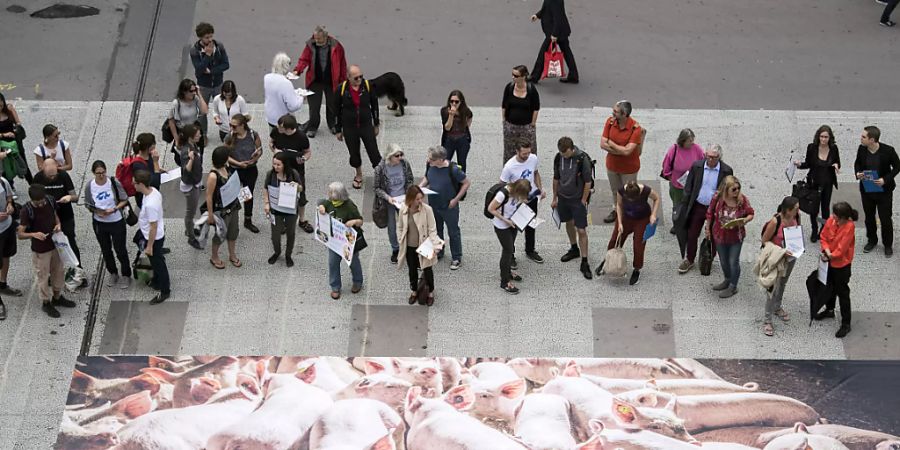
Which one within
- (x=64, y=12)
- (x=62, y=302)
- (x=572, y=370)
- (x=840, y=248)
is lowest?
(x=572, y=370)

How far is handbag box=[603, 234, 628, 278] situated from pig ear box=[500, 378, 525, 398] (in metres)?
1.83

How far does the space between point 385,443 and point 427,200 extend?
3378mm

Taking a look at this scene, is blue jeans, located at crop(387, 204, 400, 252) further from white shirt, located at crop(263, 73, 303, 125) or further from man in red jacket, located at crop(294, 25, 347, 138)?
man in red jacket, located at crop(294, 25, 347, 138)

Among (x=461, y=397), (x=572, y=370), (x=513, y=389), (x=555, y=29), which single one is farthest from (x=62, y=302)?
(x=555, y=29)

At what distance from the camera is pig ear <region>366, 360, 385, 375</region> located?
12.5 meters

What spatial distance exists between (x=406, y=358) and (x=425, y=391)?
0.53 m

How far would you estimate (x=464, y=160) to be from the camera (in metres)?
14.7

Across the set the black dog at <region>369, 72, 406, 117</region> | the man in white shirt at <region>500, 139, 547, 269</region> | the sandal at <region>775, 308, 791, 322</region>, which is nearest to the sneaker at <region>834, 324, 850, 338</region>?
the sandal at <region>775, 308, 791, 322</region>

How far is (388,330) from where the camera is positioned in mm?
13320

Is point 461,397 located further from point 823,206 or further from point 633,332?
point 823,206

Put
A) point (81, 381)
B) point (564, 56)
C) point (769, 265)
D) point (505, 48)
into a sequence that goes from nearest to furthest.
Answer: point (81, 381) → point (769, 265) → point (564, 56) → point (505, 48)

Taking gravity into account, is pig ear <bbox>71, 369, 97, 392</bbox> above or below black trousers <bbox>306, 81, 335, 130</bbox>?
below

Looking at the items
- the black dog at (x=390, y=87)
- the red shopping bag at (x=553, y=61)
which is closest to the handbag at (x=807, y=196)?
the red shopping bag at (x=553, y=61)

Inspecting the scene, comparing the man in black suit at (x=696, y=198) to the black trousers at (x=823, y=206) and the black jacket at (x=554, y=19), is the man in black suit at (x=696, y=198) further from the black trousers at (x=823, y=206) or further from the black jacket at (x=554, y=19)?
the black jacket at (x=554, y=19)
